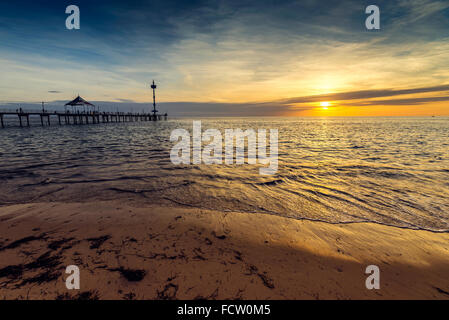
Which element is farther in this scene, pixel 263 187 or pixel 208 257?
pixel 263 187

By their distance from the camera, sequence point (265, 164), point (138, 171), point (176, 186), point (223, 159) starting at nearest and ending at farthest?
point (176, 186), point (138, 171), point (265, 164), point (223, 159)

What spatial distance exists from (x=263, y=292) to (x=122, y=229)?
3428 millimetres

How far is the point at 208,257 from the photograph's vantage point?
11.7 ft

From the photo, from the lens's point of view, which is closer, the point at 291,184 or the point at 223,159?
the point at 291,184

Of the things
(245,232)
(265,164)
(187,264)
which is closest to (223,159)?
(265,164)

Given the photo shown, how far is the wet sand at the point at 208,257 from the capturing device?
282cm

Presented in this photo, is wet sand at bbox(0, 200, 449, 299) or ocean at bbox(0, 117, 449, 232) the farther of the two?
ocean at bbox(0, 117, 449, 232)

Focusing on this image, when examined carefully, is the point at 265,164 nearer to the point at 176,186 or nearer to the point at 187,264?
the point at 176,186

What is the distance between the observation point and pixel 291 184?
8.27 metres

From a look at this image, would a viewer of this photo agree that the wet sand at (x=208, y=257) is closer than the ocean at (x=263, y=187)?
Yes

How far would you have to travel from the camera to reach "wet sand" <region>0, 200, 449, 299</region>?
2822 millimetres
